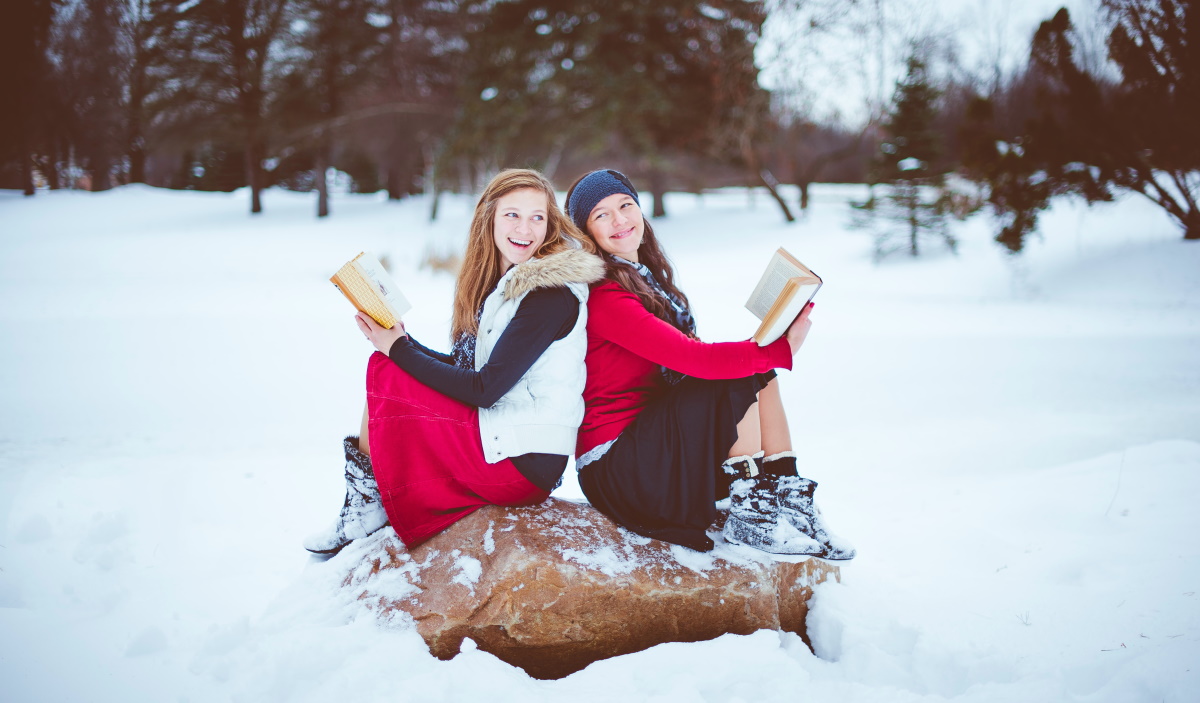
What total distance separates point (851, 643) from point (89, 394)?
502 centimetres

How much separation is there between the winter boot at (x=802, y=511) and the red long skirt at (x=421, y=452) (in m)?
0.86

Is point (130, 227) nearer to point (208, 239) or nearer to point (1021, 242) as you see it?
point (208, 239)

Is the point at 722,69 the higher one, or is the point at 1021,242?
the point at 722,69

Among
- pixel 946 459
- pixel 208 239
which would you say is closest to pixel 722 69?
pixel 208 239

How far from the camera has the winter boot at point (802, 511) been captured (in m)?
2.26

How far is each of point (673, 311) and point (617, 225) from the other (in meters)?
0.37

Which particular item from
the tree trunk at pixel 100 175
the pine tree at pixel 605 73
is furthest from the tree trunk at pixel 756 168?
the tree trunk at pixel 100 175

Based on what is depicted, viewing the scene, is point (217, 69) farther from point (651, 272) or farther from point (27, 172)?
point (651, 272)

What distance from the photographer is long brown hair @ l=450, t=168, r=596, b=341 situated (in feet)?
7.92

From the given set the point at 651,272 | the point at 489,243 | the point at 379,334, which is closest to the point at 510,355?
the point at 379,334

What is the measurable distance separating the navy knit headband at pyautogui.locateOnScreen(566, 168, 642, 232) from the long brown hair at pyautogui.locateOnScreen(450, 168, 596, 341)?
0.28ft

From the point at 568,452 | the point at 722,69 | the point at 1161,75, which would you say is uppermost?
the point at 722,69

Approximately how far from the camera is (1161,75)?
23.4 ft

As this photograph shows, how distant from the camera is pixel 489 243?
2.49 m
